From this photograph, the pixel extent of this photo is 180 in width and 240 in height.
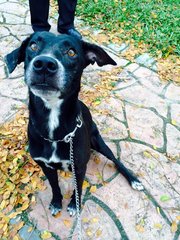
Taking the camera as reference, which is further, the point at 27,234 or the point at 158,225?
the point at 158,225

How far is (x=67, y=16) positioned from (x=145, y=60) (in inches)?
59.6

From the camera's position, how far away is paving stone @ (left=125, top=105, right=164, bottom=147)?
3650mm

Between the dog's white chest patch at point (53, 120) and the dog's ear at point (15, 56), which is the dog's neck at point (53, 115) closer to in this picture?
the dog's white chest patch at point (53, 120)

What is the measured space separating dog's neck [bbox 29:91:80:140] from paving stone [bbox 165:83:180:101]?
2445 millimetres

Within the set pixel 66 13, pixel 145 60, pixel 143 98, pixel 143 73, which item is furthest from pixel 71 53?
pixel 145 60

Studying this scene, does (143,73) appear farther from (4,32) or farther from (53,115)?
(53,115)

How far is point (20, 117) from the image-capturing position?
3709 millimetres

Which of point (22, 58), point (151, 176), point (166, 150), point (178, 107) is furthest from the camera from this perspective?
point (178, 107)

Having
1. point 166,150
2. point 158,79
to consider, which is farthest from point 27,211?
point 158,79

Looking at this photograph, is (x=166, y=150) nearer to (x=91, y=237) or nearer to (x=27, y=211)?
(x=91, y=237)

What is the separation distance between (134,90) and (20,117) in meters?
1.74

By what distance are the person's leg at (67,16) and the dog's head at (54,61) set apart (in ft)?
7.79

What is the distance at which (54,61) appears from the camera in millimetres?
1832

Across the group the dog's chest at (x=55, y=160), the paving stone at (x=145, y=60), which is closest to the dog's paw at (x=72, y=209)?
the dog's chest at (x=55, y=160)
